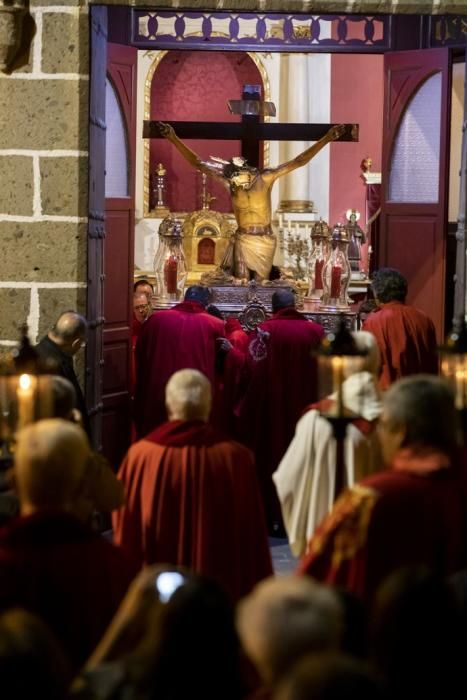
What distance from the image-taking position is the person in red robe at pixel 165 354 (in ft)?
36.2

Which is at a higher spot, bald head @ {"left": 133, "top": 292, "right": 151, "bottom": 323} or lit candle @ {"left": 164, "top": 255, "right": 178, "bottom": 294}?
lit candle @ {"left": 164, "top": 255, "right": 178, "bottom": 294}

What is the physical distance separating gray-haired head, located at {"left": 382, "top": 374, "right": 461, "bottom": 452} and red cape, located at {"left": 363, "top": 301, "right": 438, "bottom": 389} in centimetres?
486

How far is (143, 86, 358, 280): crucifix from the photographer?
576 inches

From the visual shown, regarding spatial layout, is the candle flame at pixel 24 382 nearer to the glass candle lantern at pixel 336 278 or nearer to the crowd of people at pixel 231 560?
the crowd of people at pixel 231 560

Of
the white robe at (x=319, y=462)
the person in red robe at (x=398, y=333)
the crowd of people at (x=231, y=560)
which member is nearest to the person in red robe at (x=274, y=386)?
the person in red robe at (x=398, y=333)

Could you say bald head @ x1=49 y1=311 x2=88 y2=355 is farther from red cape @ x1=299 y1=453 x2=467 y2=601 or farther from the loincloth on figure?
the loincloth on figure

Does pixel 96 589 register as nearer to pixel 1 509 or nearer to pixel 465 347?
pixel 1 509

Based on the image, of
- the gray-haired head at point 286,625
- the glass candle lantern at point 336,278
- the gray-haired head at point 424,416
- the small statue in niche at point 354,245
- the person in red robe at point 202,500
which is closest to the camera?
the gray-haired head at point 286,625

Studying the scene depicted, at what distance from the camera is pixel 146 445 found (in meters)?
6.72

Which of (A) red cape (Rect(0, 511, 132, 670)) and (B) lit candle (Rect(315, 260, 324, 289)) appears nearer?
(A) red cape (Rect(0, 511, 132, 670))

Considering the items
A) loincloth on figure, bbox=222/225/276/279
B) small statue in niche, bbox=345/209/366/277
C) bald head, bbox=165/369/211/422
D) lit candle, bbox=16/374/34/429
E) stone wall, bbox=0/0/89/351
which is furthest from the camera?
small statue in niche, bbox=345/209/366/277

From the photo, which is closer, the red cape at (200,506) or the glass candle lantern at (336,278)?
the red cape at (200,506)

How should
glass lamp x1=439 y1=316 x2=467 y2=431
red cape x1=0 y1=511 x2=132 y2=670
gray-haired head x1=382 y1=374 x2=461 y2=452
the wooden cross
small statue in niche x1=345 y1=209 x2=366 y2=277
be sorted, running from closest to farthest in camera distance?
red cape x1=0 y1=511 x2=132 y2=670 → gray-haired head x1=382 y1=374 x2=461 y2=452 → glass lamp x1=439 y1=316 x2=467 y2=431 → the wooden cross → small statue in niche x1=345 y1=209 x2=366 y2=277

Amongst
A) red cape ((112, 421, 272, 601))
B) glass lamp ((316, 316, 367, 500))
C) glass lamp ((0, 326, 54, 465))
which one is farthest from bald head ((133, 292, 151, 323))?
glass lamp ((316, 316, 367, 500))
